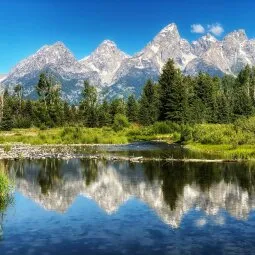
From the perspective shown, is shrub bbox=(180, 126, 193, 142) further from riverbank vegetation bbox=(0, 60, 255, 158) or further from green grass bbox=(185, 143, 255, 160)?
green grass bbox=(185, 143, 255, 160)

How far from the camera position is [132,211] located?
31.0m

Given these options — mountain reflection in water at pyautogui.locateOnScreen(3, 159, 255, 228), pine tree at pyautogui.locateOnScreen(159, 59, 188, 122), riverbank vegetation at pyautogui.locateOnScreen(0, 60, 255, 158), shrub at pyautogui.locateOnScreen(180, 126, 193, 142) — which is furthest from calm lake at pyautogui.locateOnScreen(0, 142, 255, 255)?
pine tree at pyautogui.locateOnScreen(159, 59, 188, 122)

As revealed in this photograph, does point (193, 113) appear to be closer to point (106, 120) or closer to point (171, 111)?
point (171, 111)

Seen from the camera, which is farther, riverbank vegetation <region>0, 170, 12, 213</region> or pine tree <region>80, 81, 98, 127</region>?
pine tree <region>80, 81, 98, 127</region>

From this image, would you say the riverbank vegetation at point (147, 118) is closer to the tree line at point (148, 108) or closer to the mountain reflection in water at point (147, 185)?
the tree line at point (148, 108)

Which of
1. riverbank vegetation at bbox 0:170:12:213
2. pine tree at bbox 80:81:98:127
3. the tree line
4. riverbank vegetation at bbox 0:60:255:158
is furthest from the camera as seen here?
pine tree at bbox 80:81:98:127

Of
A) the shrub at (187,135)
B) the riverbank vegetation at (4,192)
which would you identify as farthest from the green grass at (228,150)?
the riverbank vegetation at (4,192)

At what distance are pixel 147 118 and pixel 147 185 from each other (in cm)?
11409

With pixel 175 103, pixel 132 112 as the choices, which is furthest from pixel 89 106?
pixel 175 103

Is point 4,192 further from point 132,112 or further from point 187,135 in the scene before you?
point 132,112

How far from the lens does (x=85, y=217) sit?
29.5 meters

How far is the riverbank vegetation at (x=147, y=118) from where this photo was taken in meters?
84.8

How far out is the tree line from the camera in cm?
13225

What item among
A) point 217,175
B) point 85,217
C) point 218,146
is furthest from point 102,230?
point 218,146
